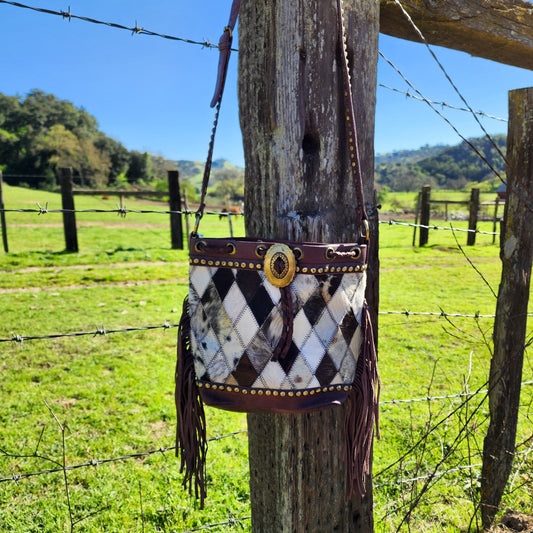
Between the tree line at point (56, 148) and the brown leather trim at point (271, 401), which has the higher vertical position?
the tree line at point (56, 148)

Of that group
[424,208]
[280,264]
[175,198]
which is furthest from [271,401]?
[424,208]

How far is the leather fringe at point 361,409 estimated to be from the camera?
3.74ft

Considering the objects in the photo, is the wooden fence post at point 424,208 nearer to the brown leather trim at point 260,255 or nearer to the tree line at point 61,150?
the brown leather trim at point 260,255

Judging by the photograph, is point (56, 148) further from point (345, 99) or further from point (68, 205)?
point (345, 99)

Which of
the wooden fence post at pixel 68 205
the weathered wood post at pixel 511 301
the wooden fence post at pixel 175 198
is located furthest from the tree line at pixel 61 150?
the weathered wood post at pixel 511 301

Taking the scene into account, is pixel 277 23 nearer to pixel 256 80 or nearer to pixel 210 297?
pixel 256 80

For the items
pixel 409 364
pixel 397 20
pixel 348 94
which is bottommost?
pixel 409 364

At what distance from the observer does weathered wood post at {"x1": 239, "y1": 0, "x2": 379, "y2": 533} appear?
1141 millimetres

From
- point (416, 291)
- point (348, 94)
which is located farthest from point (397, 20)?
point (416, 291)

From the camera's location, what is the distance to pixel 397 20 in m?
1.50

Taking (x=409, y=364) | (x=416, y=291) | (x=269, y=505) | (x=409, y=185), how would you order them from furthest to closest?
(x=409, y=185) → (x=416, y=291) → (x=409, y=364) → (x=269, y=505)

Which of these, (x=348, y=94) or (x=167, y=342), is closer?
(x=348, y=94)

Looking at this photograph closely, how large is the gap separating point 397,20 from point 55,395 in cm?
354

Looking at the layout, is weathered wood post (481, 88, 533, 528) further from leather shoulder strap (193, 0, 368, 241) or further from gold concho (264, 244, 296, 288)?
gold concho (264, 244, 296, 288)
